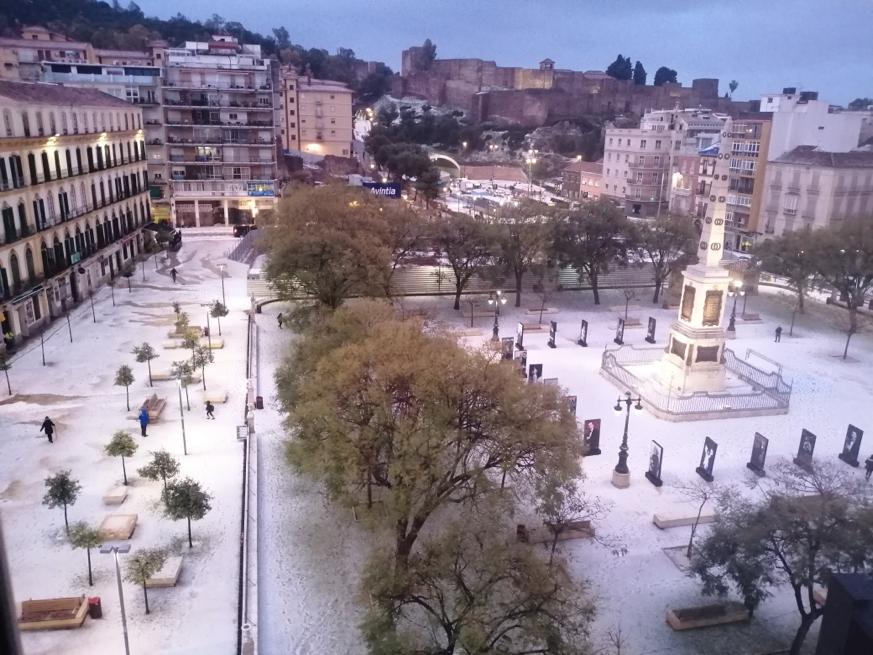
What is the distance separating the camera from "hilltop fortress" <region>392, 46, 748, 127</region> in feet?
392

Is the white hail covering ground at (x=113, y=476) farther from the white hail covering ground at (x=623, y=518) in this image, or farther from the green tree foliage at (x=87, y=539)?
the white hail covering ground at (x=623, y=518)

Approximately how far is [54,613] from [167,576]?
2148mm

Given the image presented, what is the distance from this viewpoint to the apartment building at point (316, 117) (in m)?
82.7

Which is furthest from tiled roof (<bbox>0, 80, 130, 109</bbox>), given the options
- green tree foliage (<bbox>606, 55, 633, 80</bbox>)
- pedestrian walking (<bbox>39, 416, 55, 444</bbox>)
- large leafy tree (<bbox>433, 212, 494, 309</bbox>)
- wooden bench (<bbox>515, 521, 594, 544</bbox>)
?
green tree foliage (<bbox>606, 55, 633, 80</bbox>)

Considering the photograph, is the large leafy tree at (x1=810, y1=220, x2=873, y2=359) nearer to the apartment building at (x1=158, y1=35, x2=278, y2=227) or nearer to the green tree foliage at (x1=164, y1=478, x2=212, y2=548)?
the green tree foliage at (x1=164, y1=478, x2=212, y2=548)

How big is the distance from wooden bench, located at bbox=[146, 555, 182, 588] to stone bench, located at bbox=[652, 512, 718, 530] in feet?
38.2

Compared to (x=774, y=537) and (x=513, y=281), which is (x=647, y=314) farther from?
(x=774, y=537)

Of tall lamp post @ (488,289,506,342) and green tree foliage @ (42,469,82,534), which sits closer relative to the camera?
green tree foliage @ (42,469,82,534)

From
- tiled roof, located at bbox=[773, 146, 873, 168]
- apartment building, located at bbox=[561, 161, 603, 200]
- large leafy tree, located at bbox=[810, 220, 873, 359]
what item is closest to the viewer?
large leafy tree, located at bbox=[810, 220, 873, 359]

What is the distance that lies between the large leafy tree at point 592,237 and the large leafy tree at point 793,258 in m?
7.65

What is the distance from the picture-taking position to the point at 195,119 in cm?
A: 5581

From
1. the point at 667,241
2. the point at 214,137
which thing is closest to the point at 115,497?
the point at 667,241

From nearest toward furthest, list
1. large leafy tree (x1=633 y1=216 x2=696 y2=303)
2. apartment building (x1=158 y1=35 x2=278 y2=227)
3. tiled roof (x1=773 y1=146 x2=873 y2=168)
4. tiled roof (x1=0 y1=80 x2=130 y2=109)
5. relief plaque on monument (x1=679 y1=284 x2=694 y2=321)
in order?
relief plaque on monument (x1=679 y1=284 x2=694 y2=321), tiled roof (x1=0 y1=80 x2=130 y2=109), large leafy tree (x1=633 y1=216 x2=696 y2=303), tiled roof (x1=773 y1=146 x2=873 y2=168), apartment building (x1=158 y1=35 x2=278 y2=227)

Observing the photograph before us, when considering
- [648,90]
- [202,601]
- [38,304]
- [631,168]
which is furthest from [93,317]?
[648,90]
